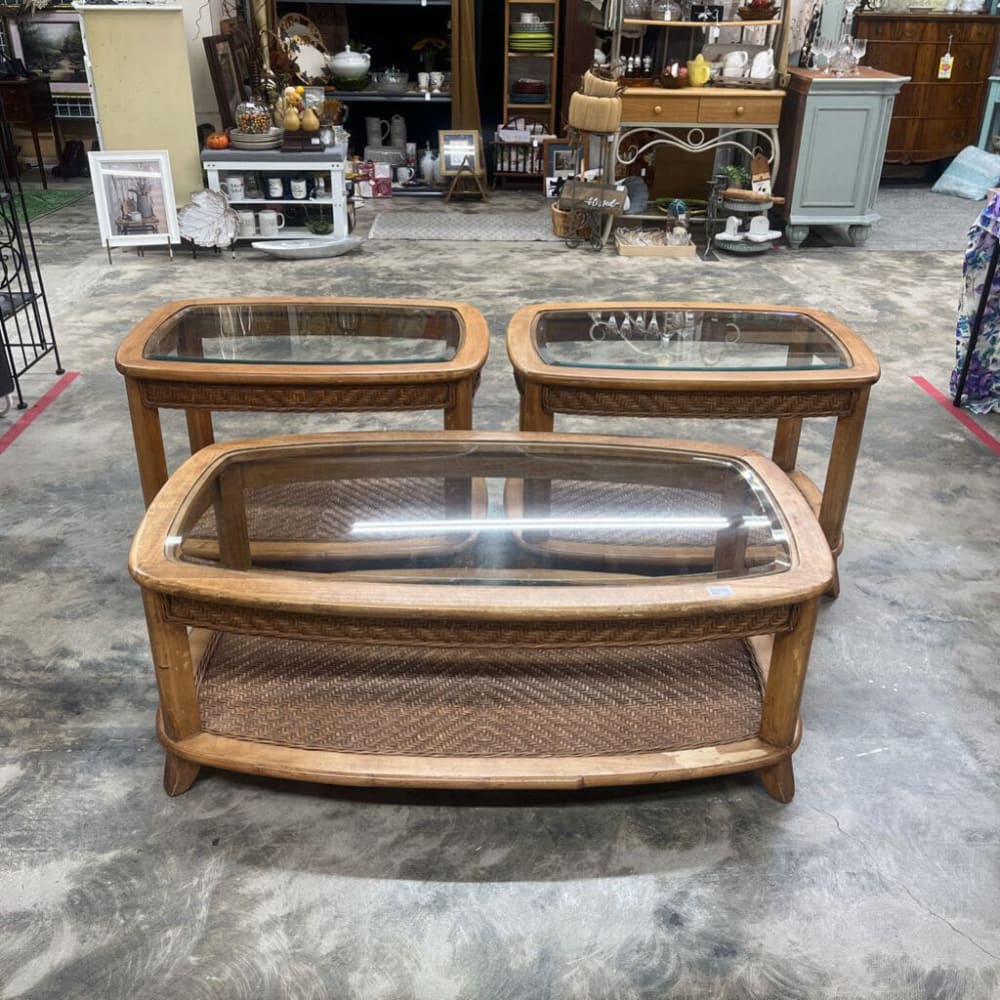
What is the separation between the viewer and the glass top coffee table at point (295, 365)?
254 centimetres

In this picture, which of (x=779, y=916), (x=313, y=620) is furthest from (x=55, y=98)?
(x=779, y=916)

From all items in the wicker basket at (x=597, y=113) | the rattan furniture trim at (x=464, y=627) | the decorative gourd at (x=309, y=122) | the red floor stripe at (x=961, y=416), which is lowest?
the red floor stripe at (x=961, y=416)

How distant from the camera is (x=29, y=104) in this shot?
7.79 m

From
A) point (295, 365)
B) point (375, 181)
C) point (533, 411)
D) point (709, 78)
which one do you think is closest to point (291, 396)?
point (295, 365)

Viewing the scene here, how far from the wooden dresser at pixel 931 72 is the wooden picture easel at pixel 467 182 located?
3261mm

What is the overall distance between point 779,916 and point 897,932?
0.67 feet

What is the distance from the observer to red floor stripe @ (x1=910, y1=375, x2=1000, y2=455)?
3795 mm

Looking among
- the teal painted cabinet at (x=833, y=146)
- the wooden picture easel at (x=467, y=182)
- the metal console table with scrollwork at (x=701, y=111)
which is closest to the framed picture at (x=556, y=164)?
the wooden picture easel at (x=467, y=182)

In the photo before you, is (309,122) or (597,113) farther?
(309,122)

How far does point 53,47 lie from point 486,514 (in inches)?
314

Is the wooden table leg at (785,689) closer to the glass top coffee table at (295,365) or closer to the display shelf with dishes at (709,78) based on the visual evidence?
the glass top coffee table at (295,365)

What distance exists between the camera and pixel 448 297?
5.40 m

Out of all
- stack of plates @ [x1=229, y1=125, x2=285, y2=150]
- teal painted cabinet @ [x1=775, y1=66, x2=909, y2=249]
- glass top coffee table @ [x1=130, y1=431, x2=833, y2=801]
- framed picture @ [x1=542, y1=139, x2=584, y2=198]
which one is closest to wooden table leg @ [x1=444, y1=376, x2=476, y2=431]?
glass top coffee table @ [x1=130, y1=431, x2=833, y2=801]

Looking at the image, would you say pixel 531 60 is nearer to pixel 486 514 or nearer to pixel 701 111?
pixel 701 111
